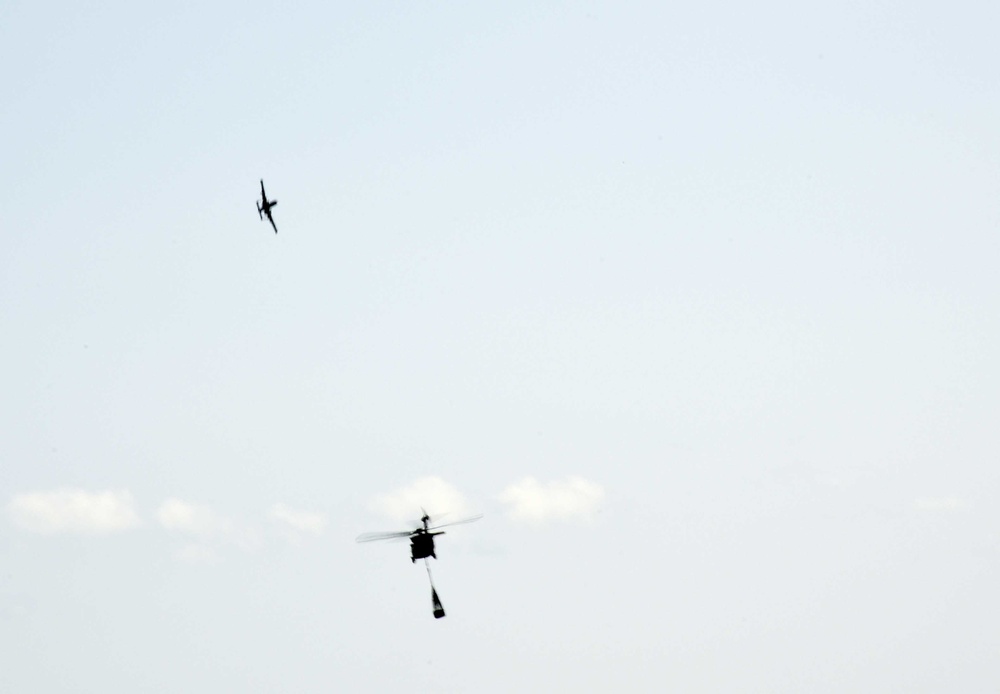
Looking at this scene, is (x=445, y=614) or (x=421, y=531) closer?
(x=445, y=614)

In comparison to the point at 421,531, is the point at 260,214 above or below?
above

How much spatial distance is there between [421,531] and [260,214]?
157ft

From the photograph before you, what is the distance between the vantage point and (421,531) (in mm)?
96000

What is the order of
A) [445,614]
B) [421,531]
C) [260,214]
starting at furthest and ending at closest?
[260,214]
[421,531]
[445,614]

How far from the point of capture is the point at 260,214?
421ft

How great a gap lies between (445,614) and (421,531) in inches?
450

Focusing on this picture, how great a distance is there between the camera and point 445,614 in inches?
3376

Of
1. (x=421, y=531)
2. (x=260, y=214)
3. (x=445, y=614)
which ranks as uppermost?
(x=260, y=214)

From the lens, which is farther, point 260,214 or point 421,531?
point 260,214

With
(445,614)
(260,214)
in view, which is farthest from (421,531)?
(260,214)

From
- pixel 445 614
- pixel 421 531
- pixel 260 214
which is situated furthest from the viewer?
pixel 260 214

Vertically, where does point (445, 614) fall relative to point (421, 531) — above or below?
below

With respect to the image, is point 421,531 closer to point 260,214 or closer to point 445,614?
point 445,614
